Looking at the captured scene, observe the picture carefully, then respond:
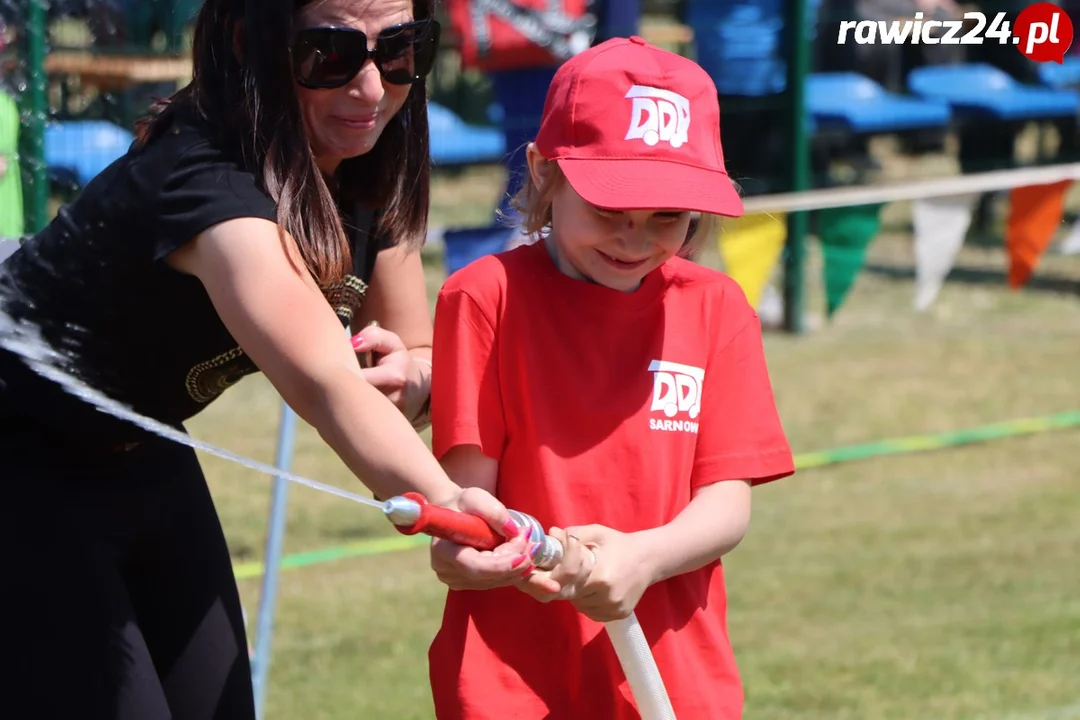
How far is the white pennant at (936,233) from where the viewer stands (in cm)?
605

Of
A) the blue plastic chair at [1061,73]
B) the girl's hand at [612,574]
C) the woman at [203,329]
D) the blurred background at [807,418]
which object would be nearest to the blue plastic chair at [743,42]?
the blurred background at [807,418]

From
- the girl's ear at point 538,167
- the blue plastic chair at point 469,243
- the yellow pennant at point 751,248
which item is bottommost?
the blue plastic chair at point 469,243

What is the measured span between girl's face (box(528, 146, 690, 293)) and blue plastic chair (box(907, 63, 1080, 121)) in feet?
31.4

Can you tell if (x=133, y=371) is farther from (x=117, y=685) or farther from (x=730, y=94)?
(x=730, y=94)

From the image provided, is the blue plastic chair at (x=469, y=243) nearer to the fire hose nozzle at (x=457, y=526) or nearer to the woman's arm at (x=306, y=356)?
the woman's arm at (x=306, y=356)

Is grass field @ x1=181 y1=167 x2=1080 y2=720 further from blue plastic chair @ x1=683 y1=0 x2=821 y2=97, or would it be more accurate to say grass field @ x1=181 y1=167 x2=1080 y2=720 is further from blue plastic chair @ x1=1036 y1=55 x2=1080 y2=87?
blue plastic chair @ x1=1036 y1=55 x2=1080 y2=87

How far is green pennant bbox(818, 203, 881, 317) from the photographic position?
20.0 feet

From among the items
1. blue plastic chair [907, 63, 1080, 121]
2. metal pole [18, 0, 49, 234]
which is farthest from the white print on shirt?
blue plastic chair [907, 63, 1080, 121]

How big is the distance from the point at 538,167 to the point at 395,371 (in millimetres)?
395

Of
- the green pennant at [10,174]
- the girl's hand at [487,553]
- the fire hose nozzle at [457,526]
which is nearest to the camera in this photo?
the fire hose nozzle at [457,526]

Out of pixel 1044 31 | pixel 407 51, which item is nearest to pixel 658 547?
pixel 407 51

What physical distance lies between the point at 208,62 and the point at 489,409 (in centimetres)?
66

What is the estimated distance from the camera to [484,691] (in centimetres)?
226

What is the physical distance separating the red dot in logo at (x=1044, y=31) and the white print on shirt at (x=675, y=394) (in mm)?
3954
